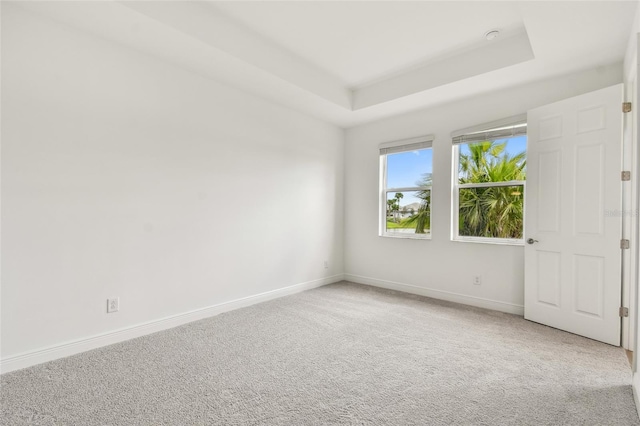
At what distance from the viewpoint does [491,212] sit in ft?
12.2

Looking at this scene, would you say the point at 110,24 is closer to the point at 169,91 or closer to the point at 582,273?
the point at 169,91

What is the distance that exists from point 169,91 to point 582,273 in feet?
13.7

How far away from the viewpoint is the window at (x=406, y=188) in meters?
4.25

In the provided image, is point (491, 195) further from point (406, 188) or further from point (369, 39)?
point (369, 39)

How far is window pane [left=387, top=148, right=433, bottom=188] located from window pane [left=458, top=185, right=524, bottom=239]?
57 centimetres

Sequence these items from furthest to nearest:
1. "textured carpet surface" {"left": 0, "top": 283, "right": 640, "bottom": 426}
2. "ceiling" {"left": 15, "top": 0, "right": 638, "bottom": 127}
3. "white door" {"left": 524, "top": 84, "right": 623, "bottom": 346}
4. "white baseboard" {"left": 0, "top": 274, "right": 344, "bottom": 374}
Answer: "white door" {"left": 524, "top": 84, "right": 623, "bottom": 346} < "ceiling" {"left": 15, "top": 0, "right": 638, "bottom": 127} < "white baseboard" {"left": 0, "top": 274, "right": 344, "bottom": 374} < "textured carpet surface" {"left": 0, "top": 283, "right": 640, "bottom": 426}

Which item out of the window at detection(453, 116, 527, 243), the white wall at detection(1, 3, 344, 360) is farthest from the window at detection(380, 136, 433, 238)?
the white wall at detection(1, 3, 344, 360)

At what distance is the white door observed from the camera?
2645 millimetres

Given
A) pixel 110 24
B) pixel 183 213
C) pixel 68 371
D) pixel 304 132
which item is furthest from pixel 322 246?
pixel 110 24

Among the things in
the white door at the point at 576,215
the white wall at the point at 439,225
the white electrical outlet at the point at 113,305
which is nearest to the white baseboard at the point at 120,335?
the white electrical outlet at the point at 113,305

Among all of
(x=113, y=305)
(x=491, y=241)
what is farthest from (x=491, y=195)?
(x=113, y=305)

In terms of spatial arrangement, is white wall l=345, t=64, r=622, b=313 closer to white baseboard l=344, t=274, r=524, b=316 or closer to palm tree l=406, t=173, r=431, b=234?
white baseboard l=344, t=274, r=524, b=316

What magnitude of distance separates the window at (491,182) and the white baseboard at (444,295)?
71cm

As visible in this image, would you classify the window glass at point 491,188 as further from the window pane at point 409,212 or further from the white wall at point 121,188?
the white wall at point 121,188
